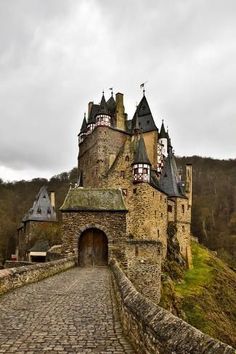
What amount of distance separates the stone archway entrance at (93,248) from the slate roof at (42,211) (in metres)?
27.5

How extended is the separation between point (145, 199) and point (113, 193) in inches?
397

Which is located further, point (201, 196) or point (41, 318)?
point (201, 196)

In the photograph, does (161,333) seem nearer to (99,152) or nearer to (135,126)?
(99,152)

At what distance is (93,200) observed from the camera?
1050 inches

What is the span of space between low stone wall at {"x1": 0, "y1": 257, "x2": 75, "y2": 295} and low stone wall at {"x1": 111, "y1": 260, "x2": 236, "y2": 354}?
6049 mm

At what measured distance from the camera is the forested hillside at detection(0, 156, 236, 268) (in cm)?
6197

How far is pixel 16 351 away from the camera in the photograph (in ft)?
19.6

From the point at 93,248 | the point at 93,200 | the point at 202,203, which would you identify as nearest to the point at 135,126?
the point at 93,200

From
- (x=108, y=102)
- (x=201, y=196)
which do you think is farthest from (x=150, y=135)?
(x=201, y=196)

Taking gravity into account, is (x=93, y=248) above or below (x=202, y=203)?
below

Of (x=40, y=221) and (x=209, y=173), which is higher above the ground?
(x=209, y=173)

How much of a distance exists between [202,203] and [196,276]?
39608 millimetres

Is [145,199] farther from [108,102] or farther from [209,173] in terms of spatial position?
[209,173]

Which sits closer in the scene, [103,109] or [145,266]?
[145,266]
